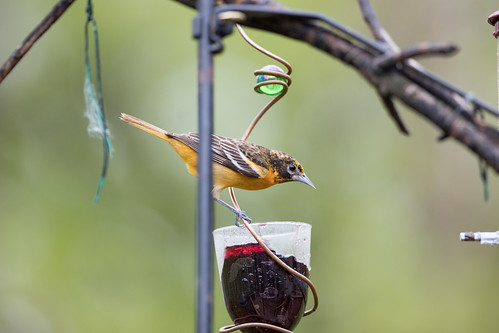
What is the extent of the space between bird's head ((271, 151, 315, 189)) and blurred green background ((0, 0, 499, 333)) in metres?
2.79

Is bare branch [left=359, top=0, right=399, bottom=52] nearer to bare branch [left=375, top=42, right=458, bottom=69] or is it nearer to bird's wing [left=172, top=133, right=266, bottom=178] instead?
bare branch [left=375, top=42, right=458, bottom=69]

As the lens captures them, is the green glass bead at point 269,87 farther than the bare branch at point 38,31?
Yes

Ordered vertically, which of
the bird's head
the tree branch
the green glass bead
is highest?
the green glass bead

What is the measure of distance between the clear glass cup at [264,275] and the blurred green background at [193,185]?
11.5 ft

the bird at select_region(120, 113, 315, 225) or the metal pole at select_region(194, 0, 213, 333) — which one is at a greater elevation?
the bird at select_region(120, 113, 315, 225)

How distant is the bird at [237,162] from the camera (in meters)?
3.31

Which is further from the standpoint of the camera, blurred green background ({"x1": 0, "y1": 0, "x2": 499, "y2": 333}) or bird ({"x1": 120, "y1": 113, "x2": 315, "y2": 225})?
blurred green background ({"x1": 0, "y1": 0, "x2": 499, "y2": 333})

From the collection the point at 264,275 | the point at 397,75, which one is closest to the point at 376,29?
the point at 397,75

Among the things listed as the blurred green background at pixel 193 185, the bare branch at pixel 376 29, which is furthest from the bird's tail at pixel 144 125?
the blurred green background at pixel 193 185

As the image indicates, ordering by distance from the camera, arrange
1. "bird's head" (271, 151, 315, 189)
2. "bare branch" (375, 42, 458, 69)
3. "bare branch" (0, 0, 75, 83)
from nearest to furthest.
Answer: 1. "bare branch" (375, 42, 458, 69)
2. "bare branch" (0, 0, 75, 83)
3. "bird's head" (271, 151, 315, 189)

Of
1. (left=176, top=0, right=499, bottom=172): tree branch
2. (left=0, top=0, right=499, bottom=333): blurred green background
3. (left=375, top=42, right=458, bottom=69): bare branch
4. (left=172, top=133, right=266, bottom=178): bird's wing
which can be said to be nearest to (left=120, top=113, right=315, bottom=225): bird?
(left=172, top=133, right=266, bottom=178): bird's wing

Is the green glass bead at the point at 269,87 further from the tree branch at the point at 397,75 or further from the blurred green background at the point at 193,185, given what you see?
the blurred green background at the point at 193,185

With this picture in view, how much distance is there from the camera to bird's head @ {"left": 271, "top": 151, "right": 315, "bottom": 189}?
3.45m

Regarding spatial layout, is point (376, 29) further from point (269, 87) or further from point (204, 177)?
point (269, 87)
